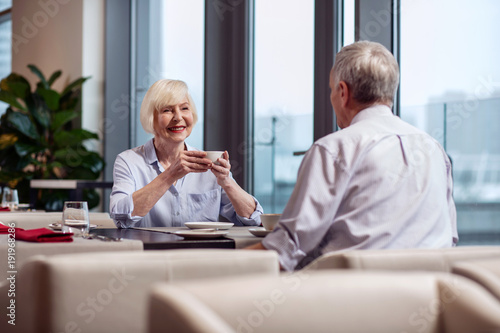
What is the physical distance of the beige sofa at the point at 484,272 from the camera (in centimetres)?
114

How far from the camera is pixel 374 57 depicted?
6.19 ft

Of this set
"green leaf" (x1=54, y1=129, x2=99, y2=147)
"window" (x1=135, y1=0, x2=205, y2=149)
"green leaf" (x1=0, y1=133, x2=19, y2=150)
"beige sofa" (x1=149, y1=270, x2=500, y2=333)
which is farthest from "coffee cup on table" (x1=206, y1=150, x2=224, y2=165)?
"green leaf" (x1=0, y1=133, x2=19, y2=150)

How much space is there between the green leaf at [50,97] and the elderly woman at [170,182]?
3.45m

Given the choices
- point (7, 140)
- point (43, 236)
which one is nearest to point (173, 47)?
point (7, 140)

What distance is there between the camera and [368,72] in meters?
1.89

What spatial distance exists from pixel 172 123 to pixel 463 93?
1411mm

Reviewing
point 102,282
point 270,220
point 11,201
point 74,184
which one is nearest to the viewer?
point 102,282

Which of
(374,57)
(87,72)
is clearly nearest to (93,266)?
(374,57)

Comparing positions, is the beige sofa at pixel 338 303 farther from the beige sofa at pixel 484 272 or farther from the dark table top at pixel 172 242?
the dark table top at pixel 172 242

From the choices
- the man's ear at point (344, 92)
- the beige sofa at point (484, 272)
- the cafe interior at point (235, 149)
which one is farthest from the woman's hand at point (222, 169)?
the beige sofa at point (484, 272)

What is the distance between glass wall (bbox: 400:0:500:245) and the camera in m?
2.91

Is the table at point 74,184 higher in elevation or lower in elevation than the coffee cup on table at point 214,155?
lower

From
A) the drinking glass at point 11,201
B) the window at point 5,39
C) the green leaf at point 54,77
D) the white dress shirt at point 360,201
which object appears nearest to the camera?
the white dress shirt at point 360,201

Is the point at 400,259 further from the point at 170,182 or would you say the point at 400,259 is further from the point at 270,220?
the point at 170,182
